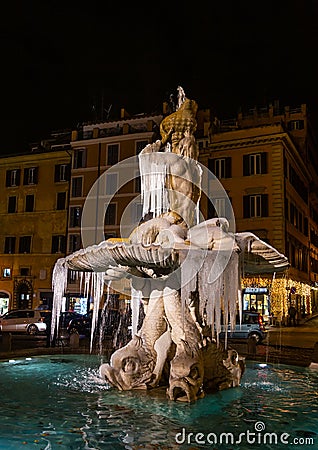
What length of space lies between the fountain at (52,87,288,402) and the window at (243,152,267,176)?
2739 cm

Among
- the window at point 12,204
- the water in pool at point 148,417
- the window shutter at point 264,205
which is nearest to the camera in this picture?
the water in pool at point 148,417

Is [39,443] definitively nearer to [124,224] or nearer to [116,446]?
[116,446]

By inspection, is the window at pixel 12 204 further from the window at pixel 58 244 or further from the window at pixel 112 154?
the window at pixel 112 154

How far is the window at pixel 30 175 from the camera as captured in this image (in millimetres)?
44781

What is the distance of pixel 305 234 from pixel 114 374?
39687 mm

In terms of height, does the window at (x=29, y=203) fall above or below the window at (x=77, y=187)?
below

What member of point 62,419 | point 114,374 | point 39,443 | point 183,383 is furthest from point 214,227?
point 39,443

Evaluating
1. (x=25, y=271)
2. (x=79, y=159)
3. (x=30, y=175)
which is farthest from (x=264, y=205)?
(x=30, y=175)

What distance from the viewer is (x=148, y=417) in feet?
20.2

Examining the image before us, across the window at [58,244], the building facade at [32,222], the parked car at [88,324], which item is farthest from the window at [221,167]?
the parked car at [88,324]

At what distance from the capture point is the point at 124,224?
131 ft

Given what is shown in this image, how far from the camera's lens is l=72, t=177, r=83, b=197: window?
142 feet

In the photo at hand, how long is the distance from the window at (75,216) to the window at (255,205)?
13.6 metres

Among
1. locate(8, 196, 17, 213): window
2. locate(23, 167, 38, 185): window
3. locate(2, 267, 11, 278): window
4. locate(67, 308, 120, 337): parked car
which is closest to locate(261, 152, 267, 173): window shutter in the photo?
locate(67, 308, 120, 337): parked car
